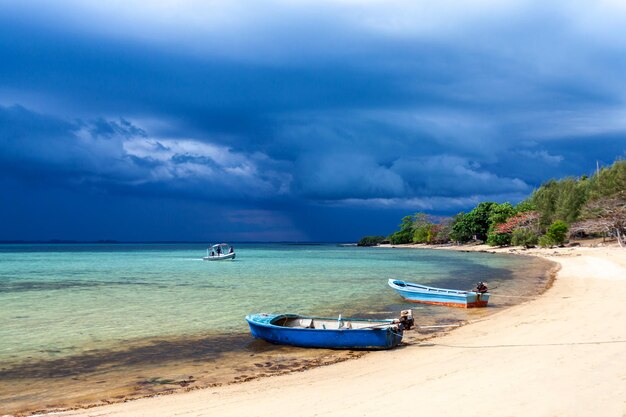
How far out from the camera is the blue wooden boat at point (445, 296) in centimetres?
2398

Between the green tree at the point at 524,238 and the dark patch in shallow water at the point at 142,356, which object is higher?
the green tree at the point at 524,238

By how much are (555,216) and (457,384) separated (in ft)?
311

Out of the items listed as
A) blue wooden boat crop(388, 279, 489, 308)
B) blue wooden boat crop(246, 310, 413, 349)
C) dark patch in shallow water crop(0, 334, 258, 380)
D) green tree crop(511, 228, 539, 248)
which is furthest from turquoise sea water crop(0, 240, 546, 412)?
green tree crop(511, 228, 539, 248)

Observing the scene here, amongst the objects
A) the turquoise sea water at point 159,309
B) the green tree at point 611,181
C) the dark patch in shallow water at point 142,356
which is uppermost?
the green tree at point 611,181

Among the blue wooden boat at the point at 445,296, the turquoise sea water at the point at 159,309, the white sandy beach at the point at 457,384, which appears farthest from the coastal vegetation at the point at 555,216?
the white sandy beach at the point at 457,384

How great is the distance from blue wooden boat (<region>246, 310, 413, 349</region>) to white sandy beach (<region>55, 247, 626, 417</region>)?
0.49m

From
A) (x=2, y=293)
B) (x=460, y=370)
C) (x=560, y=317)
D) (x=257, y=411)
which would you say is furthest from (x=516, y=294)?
(x=2, y=293)

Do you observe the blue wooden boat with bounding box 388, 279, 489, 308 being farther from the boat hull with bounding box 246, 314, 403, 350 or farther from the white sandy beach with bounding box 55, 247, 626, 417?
the boat hull with bounding box 246, 314, 403, 350

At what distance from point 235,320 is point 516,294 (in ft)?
55.1

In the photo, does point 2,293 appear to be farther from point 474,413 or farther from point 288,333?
point 474,413

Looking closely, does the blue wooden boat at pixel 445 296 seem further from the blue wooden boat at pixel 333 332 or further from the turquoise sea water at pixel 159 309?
the blue wooden boat at pixel 333 332

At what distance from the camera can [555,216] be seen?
94438mm

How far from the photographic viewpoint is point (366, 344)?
1470 centimetres

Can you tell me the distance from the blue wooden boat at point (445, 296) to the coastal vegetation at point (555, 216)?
6008 centimetres
